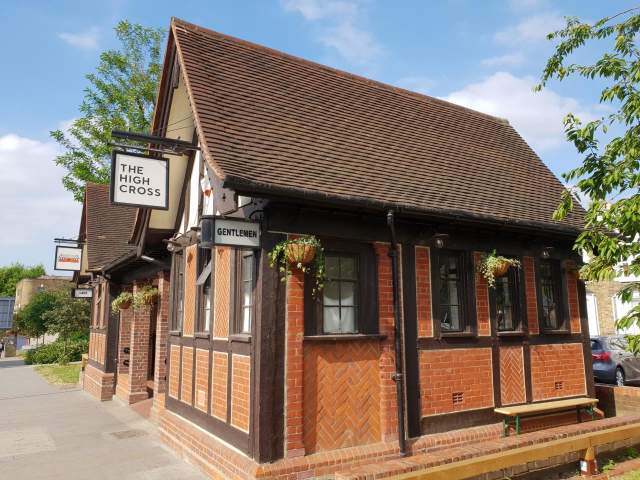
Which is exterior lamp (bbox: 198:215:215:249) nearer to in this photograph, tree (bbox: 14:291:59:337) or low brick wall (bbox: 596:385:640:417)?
low brick wall (bbox: 596:385:640:417)

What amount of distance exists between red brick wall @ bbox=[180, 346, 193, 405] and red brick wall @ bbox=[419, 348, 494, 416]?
3.89m

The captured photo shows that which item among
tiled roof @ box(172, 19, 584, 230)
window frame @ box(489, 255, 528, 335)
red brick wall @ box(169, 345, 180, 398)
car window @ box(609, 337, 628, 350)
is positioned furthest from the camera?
car window @ box(609, 337, 628, 350)

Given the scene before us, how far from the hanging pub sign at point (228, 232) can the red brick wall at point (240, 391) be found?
5.06 feet

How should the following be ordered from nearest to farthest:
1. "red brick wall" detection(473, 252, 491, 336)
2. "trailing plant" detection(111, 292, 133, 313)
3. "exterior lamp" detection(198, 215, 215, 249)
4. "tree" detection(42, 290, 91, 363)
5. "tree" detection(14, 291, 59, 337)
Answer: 1. "exterior lamp" detection(198, 215, 215, 249)
2. "red brick wall" detection(473, 252, 491, 336)
3. "trailing plant" detection(111, 292, 133, 313)
4. "tree" detection(42, 290, 91, 363)
5. "tree" detection(14, 291, 59, 337)

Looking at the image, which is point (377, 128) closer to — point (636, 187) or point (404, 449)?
point (636, 187)

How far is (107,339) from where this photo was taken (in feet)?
47.9

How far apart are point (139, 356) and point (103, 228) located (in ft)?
22.5

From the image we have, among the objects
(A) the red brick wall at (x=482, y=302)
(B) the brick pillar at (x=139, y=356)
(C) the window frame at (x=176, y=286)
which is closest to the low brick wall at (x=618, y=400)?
(A) the red brick wall at (x=482, y=302)

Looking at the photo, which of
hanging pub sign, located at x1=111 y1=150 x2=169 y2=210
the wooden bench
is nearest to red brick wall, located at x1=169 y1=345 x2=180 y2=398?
hanging pub sign, located at x1=111 y1=150 x2=169 y2=210

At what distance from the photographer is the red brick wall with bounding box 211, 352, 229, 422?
23.6 ft

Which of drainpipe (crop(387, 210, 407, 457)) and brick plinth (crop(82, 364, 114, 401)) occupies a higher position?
drainpipe (crop(387, 210, 407, 457))

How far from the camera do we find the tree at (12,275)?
7650 cm

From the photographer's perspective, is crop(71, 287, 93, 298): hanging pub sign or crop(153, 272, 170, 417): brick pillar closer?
crop(153, 272, 170, 417): brick pillar

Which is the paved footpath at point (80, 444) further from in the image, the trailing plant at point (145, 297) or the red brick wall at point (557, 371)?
the red brick wall at point (557, 371)
